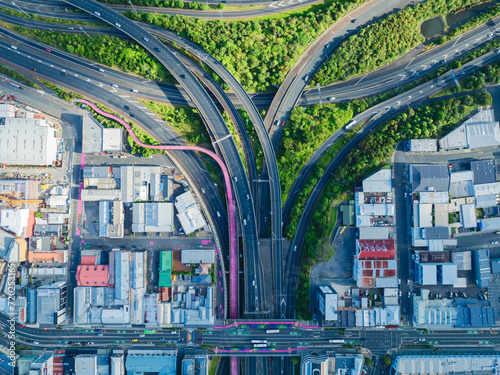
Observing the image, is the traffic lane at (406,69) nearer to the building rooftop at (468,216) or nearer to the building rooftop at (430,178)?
the building rooftop at (430,178)

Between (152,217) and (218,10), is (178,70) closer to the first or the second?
(218,10)

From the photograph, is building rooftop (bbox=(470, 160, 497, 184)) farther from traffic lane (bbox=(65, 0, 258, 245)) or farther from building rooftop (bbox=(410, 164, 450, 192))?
traffic lane (bbox=(65, 0, 258, 245))

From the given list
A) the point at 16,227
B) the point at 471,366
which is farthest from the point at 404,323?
the point at 16,227

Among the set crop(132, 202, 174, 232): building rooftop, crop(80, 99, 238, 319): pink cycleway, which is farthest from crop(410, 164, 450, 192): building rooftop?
crop(132, 202, 174, 232): building rooftop

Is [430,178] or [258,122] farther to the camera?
[258,122]

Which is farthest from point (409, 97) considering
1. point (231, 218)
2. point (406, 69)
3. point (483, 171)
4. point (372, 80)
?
point (231, 218)
